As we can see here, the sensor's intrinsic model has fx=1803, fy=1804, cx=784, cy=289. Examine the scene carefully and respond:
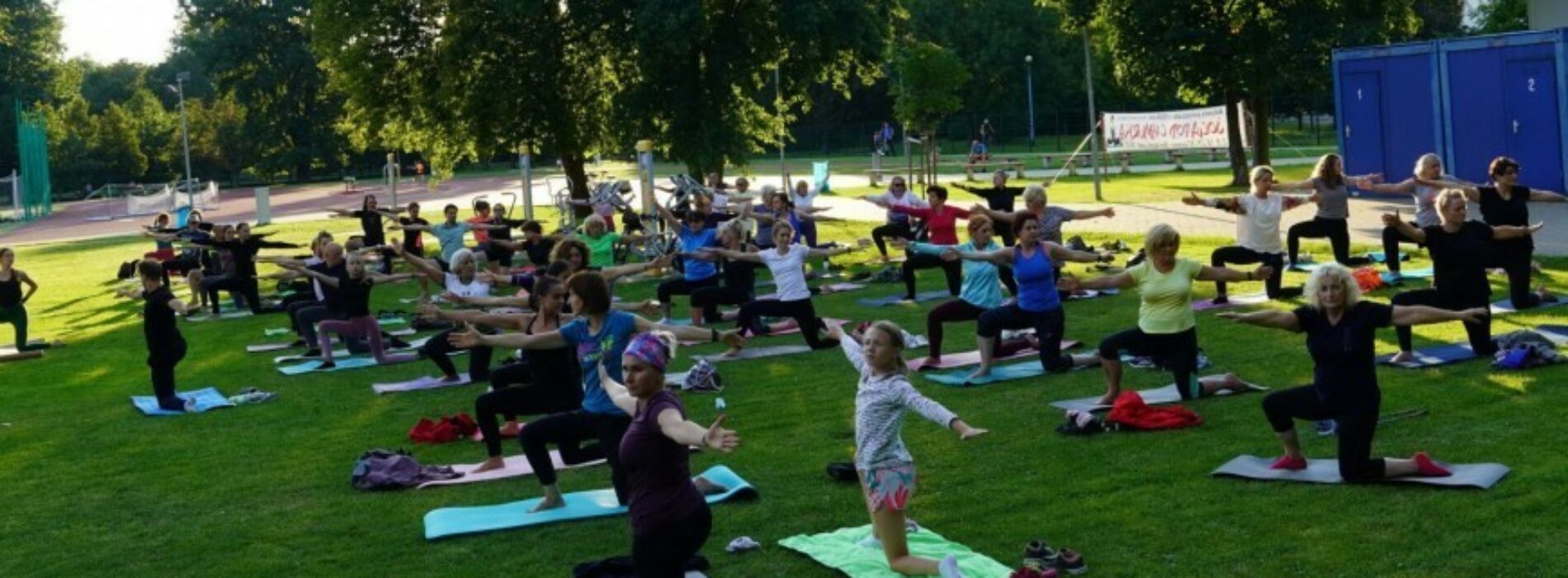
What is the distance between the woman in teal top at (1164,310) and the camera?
14.7m

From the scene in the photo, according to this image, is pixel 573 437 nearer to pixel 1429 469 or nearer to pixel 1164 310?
pixel 1164 310

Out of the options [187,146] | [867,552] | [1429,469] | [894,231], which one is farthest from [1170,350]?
[187,146]

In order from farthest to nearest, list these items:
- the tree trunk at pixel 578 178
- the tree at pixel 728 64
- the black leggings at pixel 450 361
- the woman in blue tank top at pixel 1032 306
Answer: the tree trunk at pixel 578 178 < the tree at pixel 728 64 < the black leggings at pixel 450 361 < the woman in blue tank top at pixel 1032 306

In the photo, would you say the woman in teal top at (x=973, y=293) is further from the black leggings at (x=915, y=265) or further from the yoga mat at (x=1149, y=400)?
the black leggings at (x=915, y=265)

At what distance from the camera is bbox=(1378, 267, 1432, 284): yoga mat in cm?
2222

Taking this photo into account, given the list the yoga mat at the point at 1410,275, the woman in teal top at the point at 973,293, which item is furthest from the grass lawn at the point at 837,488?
the yoga mat at the point at 1410,275

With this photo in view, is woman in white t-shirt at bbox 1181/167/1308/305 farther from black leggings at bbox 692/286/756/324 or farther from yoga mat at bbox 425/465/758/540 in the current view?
yoga mat at bbox 425/465/758/540

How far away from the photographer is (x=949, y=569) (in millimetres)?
9656

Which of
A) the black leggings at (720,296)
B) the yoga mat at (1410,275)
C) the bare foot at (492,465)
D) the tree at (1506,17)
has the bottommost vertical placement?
the bare foot at (492,465)

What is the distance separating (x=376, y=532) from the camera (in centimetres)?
1225

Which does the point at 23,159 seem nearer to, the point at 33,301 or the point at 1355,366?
the point at 33,301

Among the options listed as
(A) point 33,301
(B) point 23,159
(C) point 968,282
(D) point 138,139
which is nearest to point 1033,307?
(C) point 968,282

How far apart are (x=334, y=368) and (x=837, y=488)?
10.7 metres

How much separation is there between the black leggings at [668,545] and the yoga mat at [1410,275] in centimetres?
1530
